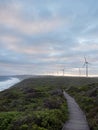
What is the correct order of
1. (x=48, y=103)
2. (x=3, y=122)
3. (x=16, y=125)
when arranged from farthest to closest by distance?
1. (x=48, y=103)
2. (x=3, y=122)
3. (x=16, y=125)

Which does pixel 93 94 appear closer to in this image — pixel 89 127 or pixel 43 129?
pixel 89 127

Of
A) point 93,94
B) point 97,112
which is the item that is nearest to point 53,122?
point 97,112

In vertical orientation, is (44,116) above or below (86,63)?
below

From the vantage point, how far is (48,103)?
108 feet

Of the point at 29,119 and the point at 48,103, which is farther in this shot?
the point at 48,103

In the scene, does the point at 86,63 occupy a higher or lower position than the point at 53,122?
higher

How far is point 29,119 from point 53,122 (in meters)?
1.91

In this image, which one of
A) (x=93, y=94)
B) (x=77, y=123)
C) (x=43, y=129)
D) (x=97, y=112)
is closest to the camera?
(x=43, y=129)

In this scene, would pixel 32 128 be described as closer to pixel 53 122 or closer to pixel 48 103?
pixel 53 122

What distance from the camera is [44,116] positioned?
75.5 ft

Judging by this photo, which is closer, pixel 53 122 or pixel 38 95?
pixel 53 122

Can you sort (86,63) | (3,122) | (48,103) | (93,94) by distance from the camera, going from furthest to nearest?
(86,63), (93,94), (48,103), (3,122)

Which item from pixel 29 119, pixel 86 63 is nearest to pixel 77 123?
pixel 29 119

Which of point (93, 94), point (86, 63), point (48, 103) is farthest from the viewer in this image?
point (86, 63)
